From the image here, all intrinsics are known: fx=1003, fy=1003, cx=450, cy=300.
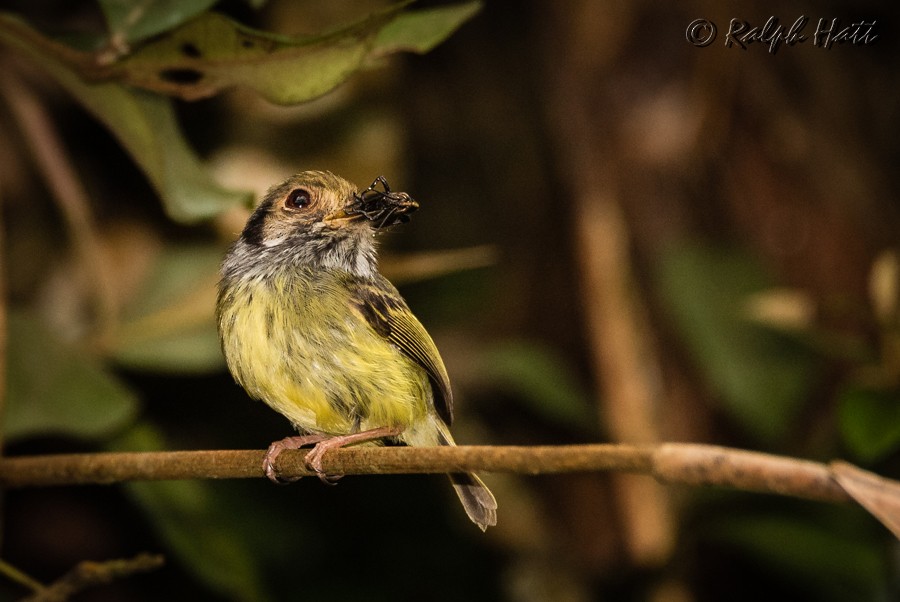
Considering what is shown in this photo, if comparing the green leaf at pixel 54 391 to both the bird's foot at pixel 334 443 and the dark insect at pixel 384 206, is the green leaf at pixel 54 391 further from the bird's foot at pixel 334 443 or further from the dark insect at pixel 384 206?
the dark insect at pixel 384 206

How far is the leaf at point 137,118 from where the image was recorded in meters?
1.79

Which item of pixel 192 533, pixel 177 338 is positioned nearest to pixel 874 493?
pixel 192 533

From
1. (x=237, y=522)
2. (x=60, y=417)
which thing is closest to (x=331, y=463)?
(x=60, y=417)

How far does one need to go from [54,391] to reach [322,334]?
96 cm

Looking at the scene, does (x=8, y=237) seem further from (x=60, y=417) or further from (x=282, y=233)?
(x=282, y=233)

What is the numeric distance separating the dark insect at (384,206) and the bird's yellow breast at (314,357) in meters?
0.27

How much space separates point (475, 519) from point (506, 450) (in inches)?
26.0

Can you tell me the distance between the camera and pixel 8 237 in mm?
3340

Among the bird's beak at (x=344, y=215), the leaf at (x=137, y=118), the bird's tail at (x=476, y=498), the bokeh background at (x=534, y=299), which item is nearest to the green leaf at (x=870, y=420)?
the bokeh background at (x=534, y=299)

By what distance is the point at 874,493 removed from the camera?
3.09ft

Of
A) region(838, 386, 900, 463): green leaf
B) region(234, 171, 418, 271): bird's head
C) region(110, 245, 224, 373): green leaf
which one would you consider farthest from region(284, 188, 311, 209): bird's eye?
region(838, 386, 900, 463): green leaf

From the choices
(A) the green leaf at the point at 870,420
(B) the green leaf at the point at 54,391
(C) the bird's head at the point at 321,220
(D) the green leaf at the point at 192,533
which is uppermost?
(C) the bird's head at the point at 321,220

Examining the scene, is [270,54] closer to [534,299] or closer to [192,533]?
[192,533]

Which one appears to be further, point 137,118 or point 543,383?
point 543,383
